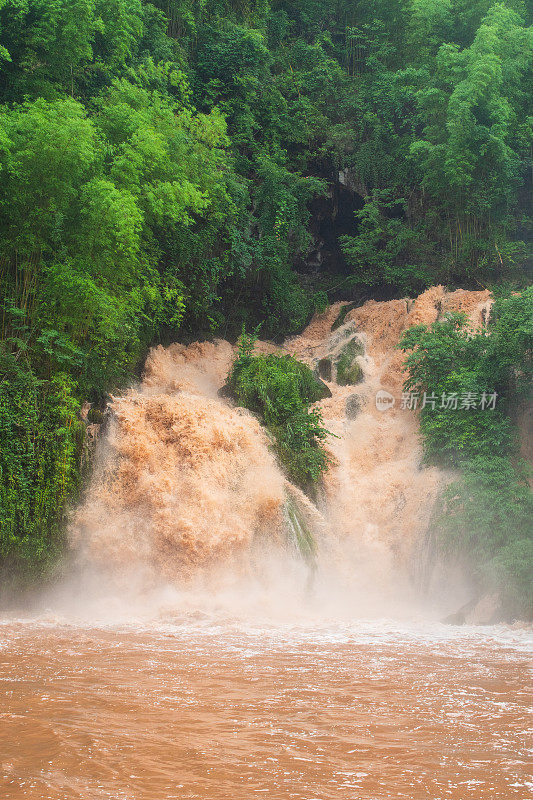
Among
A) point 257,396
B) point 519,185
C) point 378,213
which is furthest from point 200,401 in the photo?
point 519,185

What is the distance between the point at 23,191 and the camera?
11.9 m

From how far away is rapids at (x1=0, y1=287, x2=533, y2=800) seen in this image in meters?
4.62

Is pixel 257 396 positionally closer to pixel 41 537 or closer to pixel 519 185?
pixel 41 537

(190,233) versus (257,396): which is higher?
(190,233)

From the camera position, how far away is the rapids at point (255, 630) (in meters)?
4.62

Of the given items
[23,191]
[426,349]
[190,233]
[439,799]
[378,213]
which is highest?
[378,213]

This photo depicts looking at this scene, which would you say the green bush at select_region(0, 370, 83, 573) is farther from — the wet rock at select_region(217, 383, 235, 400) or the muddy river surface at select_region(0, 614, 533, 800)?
the wet rock at select_region(217, 383, 235, 400)

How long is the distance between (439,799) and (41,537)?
351 inches

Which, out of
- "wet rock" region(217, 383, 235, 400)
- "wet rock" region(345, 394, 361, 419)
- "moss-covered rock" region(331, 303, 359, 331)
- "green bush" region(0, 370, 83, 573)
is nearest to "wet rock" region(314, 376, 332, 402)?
"wet rock" region(345, 394, 361, 419)

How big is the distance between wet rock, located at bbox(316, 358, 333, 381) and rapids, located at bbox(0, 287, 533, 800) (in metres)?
0.08

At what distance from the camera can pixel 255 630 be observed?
9805mm

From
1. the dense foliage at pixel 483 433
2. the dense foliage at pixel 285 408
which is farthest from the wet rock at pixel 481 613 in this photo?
the dense foliage at pixel 285 408

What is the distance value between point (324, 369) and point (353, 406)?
177 cm

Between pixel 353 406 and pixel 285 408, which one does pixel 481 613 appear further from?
pixel 353 406
